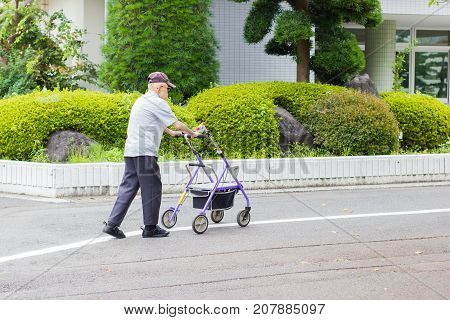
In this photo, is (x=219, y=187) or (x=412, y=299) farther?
(x=219, y=187)

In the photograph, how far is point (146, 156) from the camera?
7.64m

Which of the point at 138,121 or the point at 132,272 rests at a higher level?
the point at 138,121

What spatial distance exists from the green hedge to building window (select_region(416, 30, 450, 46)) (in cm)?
1536

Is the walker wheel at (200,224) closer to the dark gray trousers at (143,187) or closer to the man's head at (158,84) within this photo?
the dark gray trousers at (143,187)

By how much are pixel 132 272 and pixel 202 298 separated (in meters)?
1.07

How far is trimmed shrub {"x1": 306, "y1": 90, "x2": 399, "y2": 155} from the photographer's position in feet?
41.3

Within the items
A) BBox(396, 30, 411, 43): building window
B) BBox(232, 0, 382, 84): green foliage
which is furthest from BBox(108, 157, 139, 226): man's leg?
BBox(396, 30, 411, 43): building window

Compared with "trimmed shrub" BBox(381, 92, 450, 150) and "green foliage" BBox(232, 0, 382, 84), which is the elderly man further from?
"trimmed shrub" BBox(381, 92, 450, 150)

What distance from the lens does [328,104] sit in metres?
13.1

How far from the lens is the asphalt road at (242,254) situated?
568 centimetres

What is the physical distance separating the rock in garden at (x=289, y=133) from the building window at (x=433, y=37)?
13.5 metres

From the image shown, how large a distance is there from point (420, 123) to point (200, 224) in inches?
309

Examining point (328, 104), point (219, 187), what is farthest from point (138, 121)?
point (328, 104)
